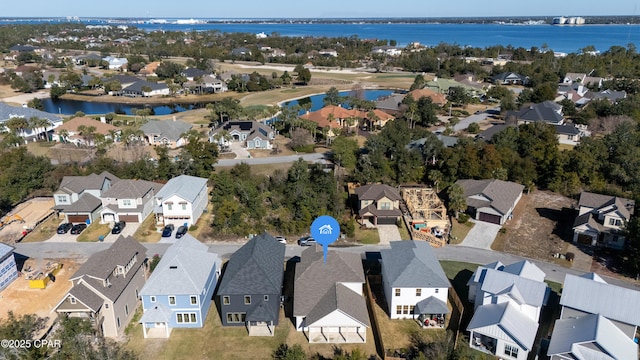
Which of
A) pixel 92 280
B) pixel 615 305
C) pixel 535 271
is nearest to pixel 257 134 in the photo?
pixel 92 280

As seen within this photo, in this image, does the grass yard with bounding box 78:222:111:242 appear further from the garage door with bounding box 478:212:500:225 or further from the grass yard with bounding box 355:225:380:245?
the garage door with bounding box 478:212:500:225

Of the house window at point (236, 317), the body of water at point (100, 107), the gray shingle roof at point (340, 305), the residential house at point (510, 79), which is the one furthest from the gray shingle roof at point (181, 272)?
the residential house at point (510, 79)

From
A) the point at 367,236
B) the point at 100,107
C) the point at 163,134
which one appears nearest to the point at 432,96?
the point at 163,134

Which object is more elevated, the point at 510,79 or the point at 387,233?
the point at 510,79

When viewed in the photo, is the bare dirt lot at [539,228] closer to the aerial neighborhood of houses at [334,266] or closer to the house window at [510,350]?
the aerial neighborhood of houses at [334,266]

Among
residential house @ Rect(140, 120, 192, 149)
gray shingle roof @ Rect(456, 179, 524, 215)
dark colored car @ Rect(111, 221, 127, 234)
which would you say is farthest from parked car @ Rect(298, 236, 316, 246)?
residential house @ Rect(140, 120, 192, 149)

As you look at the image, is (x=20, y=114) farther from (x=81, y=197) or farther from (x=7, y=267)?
(x=7, y=267)
